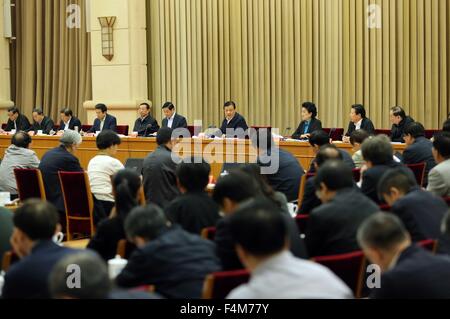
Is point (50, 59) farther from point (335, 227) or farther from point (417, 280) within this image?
point (417, 280)

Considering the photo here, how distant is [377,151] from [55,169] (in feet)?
11.6

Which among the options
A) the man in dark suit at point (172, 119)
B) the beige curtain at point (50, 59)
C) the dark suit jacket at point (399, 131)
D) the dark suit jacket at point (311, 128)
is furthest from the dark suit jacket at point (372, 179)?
the beige curtain at point (50, 59)

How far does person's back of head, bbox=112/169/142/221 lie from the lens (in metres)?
4.78

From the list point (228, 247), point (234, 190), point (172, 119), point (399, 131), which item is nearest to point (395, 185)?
point (234, 190)

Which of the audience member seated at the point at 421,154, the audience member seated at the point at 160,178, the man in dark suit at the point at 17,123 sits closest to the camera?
the audience member seated at the point at 160,178

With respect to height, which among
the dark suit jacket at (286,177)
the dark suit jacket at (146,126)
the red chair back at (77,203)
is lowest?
the red chair back at (77,203)

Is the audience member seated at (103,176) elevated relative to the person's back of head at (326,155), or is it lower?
lower

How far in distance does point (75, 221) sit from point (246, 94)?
6.50 meters

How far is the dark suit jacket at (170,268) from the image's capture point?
3527 millimetres

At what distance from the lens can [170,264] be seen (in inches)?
139

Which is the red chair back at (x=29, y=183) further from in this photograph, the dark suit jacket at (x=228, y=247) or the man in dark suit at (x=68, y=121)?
the man in dark suit at (x=68, y=121)

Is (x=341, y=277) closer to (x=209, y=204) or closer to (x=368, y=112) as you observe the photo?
(x=209, y=204)

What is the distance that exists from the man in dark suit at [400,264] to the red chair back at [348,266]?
A: 490 millimetres

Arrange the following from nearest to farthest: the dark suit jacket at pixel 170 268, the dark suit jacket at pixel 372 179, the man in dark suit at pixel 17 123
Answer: the dark suit jacket at pixel 170 268
the dark suit jacket at pixel 372 179
the man in dark suit at pixel 17 123
